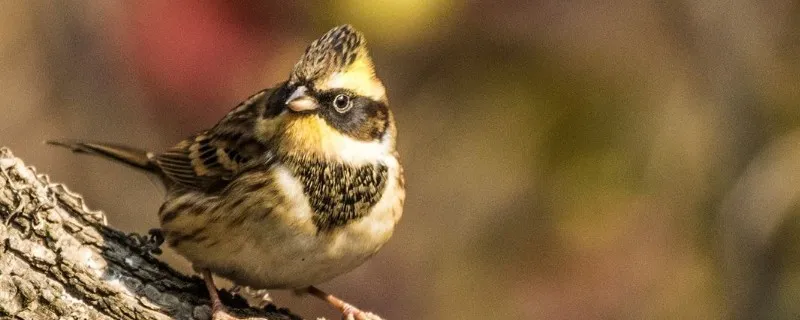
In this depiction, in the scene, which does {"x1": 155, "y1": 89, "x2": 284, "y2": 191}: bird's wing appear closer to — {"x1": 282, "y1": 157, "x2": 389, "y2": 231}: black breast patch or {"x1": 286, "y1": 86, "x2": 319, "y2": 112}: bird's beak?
{"x1": 282, "y1": 157, "x2": 389, "y2": 231}: black breast patch

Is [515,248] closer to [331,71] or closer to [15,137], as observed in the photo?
[15,137]

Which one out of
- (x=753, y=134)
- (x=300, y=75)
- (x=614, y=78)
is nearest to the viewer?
(x=300, y=75)

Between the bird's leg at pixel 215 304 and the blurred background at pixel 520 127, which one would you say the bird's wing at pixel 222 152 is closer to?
the bird's leg at pixel 215 304

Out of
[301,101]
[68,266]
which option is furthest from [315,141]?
[68,266]

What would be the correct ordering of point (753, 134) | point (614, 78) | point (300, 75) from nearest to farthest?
point (300, 75) < point (753, 134) < point (614, 78)

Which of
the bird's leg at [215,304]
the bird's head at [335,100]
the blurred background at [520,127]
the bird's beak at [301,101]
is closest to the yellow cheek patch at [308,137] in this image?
the bird's head at [335,100]

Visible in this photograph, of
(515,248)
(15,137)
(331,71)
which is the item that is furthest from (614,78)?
(331,71)

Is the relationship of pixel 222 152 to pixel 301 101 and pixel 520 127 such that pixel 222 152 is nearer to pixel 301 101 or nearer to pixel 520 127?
pixel 301 101
